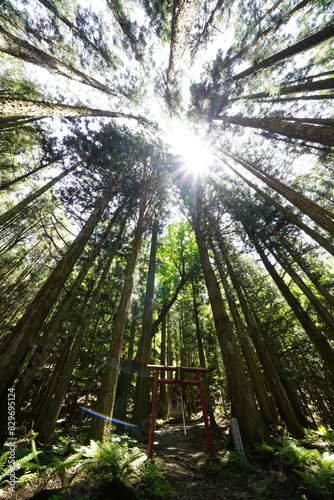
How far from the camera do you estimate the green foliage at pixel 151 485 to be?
126 inches

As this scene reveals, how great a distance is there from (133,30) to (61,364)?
14.4m

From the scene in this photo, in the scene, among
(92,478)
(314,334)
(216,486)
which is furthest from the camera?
(314,334)

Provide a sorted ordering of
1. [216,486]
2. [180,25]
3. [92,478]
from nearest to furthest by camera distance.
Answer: [92,478] → [216,486] → [180,25]

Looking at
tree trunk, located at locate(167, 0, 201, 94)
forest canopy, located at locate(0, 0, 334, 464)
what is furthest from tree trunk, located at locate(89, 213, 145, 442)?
tree trunk, located at locate(167, 0, 201, 94)

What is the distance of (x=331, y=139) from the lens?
14.3 feet

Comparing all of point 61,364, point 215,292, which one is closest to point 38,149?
point 61,364

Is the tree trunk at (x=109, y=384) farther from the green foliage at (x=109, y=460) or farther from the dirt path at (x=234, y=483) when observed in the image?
the dirt path at (x=234, y=483)

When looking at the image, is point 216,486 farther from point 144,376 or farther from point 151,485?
point 144,376

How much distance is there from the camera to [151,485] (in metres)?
3.48

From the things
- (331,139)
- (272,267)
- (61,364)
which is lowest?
(61,364)

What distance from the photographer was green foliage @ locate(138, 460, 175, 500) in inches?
126

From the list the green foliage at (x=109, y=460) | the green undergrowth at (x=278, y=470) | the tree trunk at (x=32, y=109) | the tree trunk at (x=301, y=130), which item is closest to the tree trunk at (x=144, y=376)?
the green undergrowth at (x=278, y=470)

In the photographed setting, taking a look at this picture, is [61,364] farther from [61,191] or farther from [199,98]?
[199,98]

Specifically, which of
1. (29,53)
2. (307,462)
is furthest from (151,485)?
(29,53)
